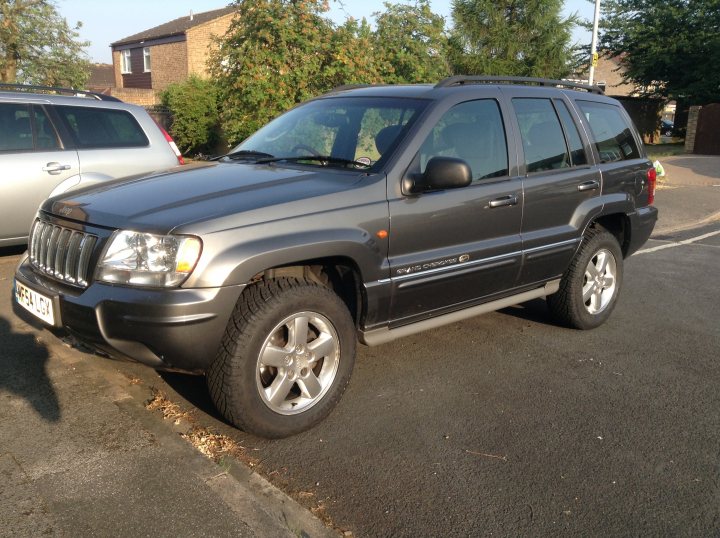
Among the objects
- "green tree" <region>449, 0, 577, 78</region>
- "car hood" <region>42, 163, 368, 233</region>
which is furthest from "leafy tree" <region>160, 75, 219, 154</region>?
"car hood" <region>42, 163, 368, 233</region>

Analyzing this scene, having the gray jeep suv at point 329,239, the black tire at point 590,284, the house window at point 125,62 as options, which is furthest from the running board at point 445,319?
the house window at point 125,62

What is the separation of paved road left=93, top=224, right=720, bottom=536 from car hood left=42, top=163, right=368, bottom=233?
1165 mm

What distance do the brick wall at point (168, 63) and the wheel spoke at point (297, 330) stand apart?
34.3 metres

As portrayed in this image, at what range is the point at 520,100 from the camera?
4.82 meters

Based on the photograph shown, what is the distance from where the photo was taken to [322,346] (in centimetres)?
365

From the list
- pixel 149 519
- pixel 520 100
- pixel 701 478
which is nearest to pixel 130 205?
pixel 149 519

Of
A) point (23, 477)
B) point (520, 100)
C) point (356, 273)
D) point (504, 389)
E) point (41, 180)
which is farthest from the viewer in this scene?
point (41, 180)

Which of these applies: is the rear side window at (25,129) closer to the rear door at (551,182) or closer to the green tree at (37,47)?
the rear door at (551,182)

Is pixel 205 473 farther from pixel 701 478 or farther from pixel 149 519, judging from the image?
pixel 701 478

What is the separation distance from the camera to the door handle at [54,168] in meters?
6.71

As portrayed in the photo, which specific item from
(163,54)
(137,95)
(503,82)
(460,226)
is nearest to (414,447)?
(460,226)

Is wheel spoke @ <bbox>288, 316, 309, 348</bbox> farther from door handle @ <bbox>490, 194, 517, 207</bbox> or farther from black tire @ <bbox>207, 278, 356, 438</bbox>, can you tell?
door handle @ <bbox>490, 194, 517, 207</bbox>

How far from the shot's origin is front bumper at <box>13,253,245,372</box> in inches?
124

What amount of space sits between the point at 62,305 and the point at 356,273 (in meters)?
1.50
